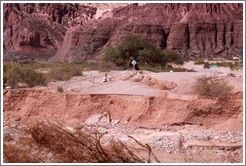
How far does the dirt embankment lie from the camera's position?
33.3 ft

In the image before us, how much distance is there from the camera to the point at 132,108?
11.3 metres

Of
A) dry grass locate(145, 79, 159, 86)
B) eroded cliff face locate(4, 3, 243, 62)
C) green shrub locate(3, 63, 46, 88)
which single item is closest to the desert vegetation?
green shrub locate(3, 63, 46, 88)

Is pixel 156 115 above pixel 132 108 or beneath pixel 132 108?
beneath

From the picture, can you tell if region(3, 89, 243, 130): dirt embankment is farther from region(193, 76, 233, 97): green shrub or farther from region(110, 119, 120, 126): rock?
region(193, 76, 233, 97): green shrub

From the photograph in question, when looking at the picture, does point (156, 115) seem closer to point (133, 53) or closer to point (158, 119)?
point (158, 119)

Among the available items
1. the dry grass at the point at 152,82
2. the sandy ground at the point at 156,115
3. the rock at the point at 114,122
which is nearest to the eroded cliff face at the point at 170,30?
the dry grass at the point at 152,82

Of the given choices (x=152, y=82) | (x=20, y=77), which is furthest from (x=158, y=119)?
(x=20, y=77)

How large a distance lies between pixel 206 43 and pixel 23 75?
6480cm

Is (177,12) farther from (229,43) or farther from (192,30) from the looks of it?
(229,43)

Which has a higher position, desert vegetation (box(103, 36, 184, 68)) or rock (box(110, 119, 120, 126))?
desert vegetation (box(103, 36, 184, 68))

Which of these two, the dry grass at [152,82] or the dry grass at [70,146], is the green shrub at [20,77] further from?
the dry grass at [70,146]

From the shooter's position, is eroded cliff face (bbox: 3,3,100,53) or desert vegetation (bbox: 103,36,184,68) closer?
desert vegetation (bbox: 103,36,184,68)

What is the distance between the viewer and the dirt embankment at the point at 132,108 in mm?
10148

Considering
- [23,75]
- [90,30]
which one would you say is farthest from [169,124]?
[90,30]
